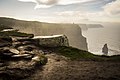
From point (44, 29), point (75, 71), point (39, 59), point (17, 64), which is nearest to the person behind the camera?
point (75, 71)

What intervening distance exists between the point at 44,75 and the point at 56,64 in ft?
9.37

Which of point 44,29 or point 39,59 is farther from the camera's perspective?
point 44,29

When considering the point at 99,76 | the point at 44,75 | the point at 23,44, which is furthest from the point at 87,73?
the point at 23,44

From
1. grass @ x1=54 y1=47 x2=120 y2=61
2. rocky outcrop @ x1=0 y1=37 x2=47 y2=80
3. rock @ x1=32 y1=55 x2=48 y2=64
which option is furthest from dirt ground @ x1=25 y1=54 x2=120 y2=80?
grass @ x1=54 y1=47 x2=120 y2=61

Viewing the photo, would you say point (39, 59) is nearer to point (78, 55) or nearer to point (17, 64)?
point (17, 64)

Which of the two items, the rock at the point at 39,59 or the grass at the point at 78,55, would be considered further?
the grass at the point at 78,55

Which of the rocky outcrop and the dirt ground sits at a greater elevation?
the rocky outcrop

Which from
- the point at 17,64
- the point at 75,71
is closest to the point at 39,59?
the point at 17,64

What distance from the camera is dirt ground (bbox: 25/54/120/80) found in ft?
41.6

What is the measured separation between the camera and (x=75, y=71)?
46.1ft

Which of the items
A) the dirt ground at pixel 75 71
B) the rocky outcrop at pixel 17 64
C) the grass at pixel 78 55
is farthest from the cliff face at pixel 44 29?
the dirt ground at pixel 75 71

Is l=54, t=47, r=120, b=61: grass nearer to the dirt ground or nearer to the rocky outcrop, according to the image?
the dirt ground

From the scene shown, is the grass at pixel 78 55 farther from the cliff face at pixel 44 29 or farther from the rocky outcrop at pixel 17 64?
the cliff face at pixel 44 29

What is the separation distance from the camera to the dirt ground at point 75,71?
41.6 feet
